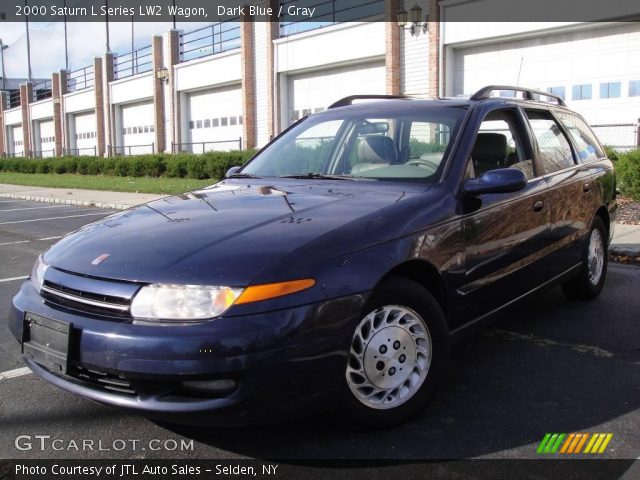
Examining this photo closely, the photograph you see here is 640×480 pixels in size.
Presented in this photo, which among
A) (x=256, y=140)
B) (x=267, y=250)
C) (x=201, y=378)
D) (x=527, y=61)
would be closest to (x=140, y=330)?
(x=201, y=378)

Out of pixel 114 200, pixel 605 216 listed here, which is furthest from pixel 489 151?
pixel 114 200

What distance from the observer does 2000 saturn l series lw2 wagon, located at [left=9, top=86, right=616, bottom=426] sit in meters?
2.56

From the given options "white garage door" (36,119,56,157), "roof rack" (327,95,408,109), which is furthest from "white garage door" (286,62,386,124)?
"white garage door" (36,119,56,157)

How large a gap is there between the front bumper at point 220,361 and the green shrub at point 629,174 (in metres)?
9.93

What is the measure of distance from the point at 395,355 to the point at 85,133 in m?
44.3

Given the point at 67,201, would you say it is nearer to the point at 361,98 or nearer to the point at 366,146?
the point at 361,98

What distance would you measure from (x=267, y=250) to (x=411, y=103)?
2089mm

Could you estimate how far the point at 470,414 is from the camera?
3303 millimetres

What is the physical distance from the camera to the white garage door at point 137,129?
35284 millimetres

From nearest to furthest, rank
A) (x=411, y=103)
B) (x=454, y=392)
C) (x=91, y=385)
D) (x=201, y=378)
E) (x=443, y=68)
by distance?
(x=201, y=378) → (x=91, y=385) → (x=454, y=392) → (x=411, y=103) → (x=443, y=68)

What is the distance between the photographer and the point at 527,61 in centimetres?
1836

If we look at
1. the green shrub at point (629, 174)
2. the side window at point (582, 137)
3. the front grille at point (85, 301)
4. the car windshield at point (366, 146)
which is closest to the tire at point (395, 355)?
the car windshield at point (366, 146)

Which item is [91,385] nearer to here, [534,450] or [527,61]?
[534,450]

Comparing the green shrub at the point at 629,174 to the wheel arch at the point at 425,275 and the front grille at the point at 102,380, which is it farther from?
the front grille at the point at 102,380
